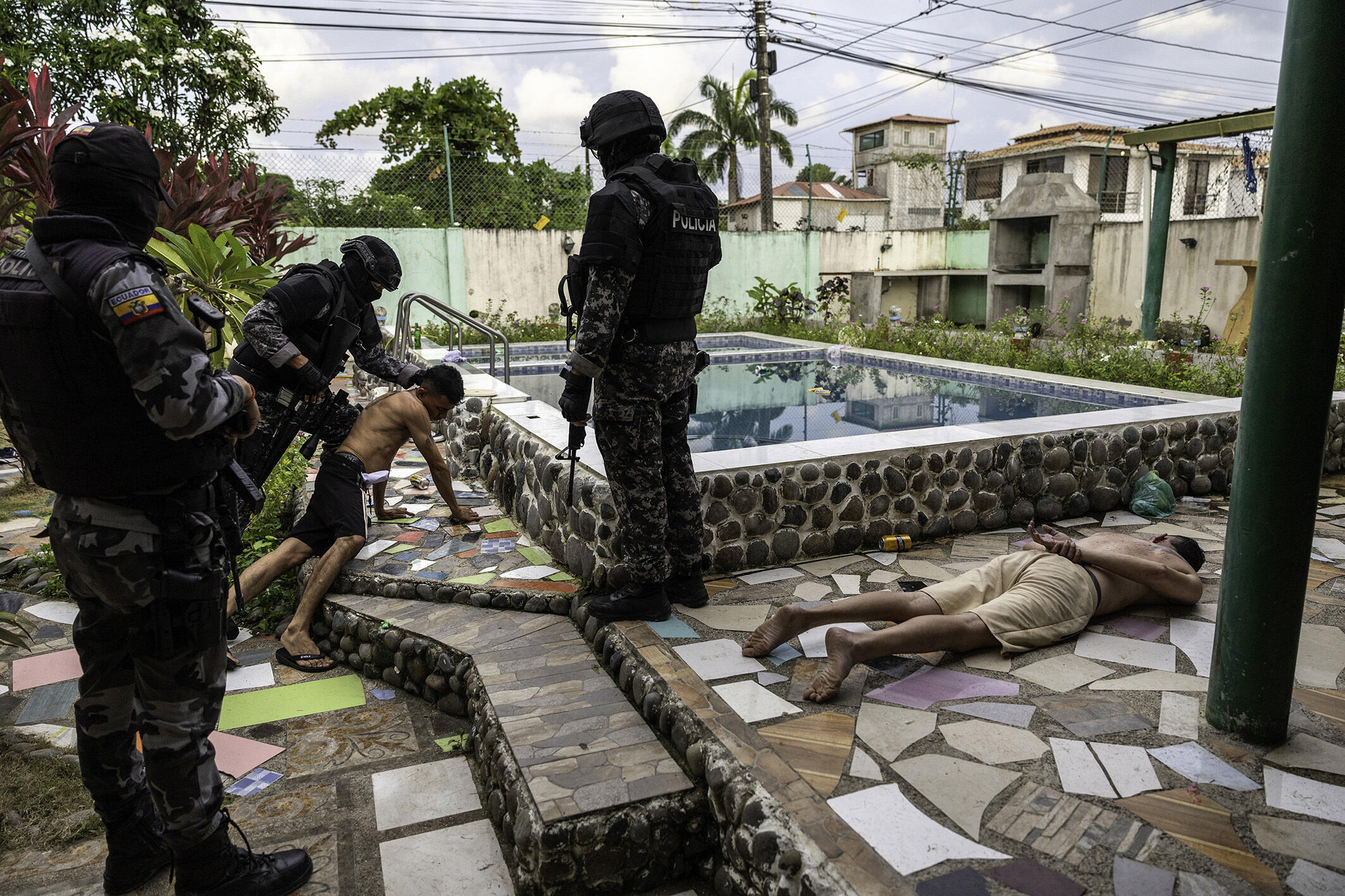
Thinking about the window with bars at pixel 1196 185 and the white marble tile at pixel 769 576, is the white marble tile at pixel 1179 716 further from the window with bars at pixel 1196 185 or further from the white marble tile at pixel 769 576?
the window with bars at pixel 1196 185

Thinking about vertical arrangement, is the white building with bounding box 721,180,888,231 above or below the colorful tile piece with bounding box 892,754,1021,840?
above

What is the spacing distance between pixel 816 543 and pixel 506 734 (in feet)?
6.31

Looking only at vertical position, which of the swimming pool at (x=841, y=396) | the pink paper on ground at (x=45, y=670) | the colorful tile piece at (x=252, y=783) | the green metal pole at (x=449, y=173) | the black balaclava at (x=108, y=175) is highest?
the green metal pole at (x=449, y=173)

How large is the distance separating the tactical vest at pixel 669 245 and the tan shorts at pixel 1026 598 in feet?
4.65

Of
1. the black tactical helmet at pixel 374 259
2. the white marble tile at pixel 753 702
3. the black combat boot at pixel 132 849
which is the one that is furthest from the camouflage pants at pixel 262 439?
the white marble tile at pixel 753 702

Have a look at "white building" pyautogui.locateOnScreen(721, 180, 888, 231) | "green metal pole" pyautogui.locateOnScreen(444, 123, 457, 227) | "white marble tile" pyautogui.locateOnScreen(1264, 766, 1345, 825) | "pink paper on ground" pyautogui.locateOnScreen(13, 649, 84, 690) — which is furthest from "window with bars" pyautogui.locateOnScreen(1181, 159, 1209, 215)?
"pink paper on ground" pyautogui.locateOnScreen(13, 649, 84, 690)

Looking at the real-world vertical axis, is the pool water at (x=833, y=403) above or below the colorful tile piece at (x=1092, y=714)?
above

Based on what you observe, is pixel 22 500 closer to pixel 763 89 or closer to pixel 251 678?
pixel 251 678

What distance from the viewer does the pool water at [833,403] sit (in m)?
6.81

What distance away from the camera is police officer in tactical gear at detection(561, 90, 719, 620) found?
3006 millimetres

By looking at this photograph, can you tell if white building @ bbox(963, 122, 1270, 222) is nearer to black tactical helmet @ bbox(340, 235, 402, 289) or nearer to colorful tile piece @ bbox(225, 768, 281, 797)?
black tactical helmet @ bbox(340, 235, 402, 289)

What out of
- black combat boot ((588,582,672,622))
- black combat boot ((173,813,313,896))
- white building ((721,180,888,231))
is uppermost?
white building ((721,180,888,231))

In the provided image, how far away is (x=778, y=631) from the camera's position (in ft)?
9.74

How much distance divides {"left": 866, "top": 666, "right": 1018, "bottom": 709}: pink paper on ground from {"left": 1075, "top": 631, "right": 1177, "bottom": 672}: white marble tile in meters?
0.46
